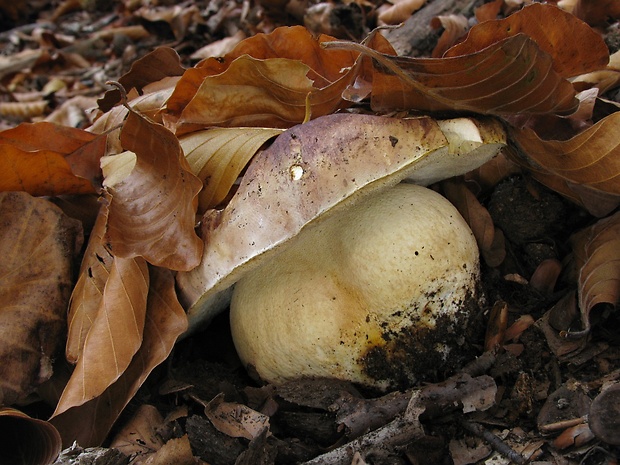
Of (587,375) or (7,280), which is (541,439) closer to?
(587,375)

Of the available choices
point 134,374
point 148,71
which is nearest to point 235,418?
point 134,374

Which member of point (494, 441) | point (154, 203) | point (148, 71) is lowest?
point (494, 441)

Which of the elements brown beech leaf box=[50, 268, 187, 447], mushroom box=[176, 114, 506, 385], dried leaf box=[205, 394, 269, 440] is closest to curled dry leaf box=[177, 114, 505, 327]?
mushroom box=[176, 114, 506, 385]

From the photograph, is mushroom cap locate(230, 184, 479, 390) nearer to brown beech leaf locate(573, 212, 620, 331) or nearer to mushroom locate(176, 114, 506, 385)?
mushroom locate(176, 114, 506, 385)

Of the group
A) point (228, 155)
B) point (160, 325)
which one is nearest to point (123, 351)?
point (160, 325)

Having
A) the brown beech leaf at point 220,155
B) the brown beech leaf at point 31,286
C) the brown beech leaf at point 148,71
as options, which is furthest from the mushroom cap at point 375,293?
the brown beech leaf at point 148,71

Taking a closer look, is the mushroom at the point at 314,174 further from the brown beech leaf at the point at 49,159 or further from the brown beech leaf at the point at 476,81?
the brown beech leaf at the point at 49,159

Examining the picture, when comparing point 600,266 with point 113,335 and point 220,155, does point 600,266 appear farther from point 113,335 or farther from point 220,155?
point 113,335
